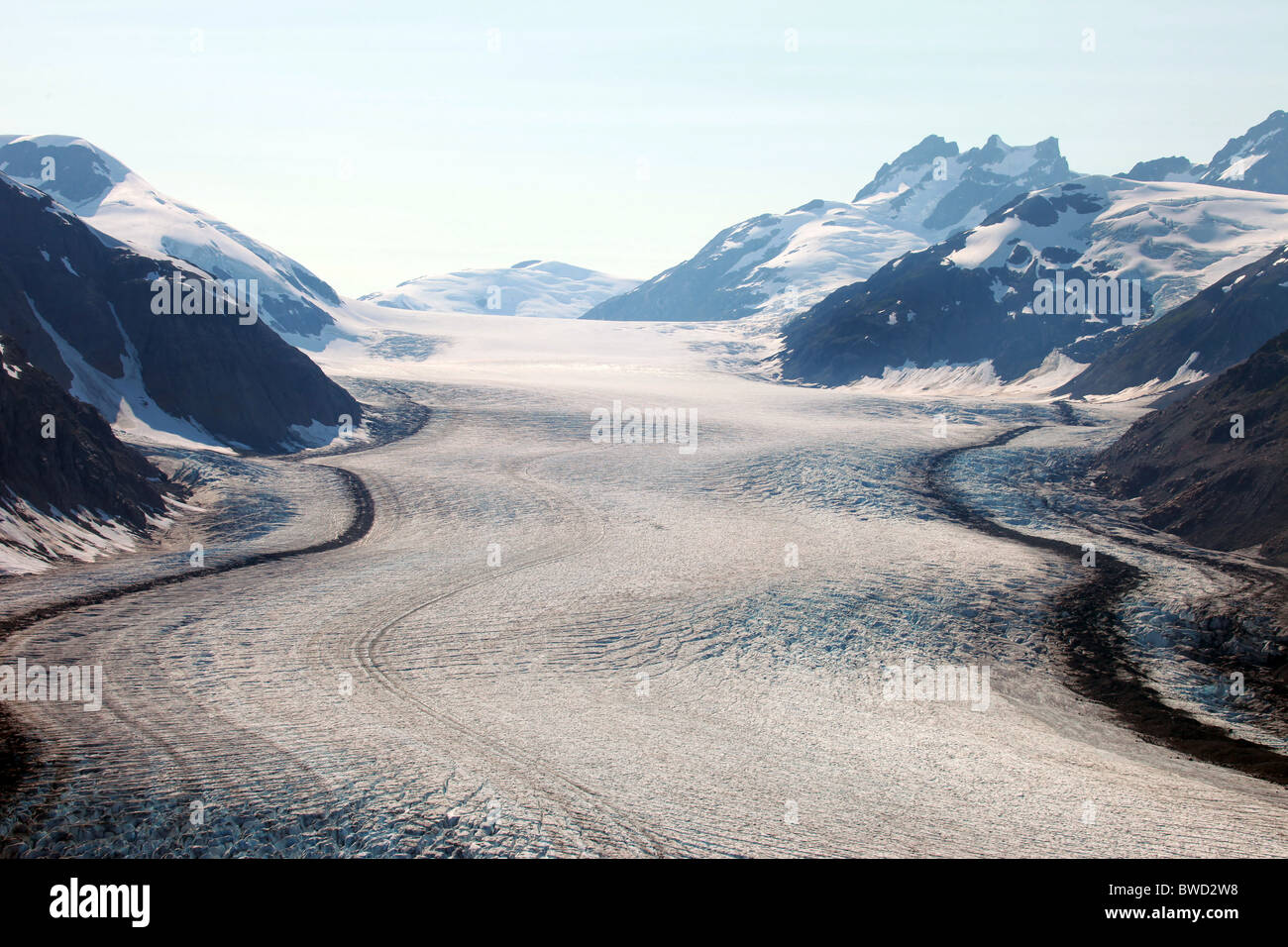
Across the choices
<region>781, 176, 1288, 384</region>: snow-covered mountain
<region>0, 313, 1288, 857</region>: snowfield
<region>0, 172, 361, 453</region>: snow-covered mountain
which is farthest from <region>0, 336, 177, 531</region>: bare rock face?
<region>781, 176, 1288, 384</region>: snow-covered mountain

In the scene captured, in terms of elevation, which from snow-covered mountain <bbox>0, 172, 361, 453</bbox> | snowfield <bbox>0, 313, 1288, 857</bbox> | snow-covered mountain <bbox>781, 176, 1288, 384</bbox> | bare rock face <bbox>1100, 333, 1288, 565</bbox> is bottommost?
snowfield <bbox>0, 313, 1288, 857</bbox>

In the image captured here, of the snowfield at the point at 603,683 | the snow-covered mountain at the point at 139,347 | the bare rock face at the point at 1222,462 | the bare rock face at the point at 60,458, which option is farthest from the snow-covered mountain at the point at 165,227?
the bare rock face at the point at 1222,462

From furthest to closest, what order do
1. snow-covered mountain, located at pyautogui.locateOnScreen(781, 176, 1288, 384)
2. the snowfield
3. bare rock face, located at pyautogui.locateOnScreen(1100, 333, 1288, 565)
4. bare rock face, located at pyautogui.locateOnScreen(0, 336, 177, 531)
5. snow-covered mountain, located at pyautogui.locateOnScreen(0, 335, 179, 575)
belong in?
snow-covered mountain, located at pyautogui.locateOnScreen(781, 176, 1288, 384) < bare rock face, located at pyautogui.locateOnScreen(1100, 333, 1288, 565) < bare rock face, located at pyautogui.locateOnScreen(0, 336, 177, 531) < snow-covered mountain, located at pyautogui.locateOnScreen(0, 335, 179, 575) < the snowfield

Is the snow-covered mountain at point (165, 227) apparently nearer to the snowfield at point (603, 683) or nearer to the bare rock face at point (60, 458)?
the bare rock face at point (60, 458)

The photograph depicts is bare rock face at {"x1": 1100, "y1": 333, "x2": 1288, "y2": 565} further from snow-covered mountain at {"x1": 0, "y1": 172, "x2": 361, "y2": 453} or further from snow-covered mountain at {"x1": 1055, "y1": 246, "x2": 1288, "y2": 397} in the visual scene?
snow-covered mountain at {"x1": 0, "y1": 172, "x2": 361, "y2": 453}

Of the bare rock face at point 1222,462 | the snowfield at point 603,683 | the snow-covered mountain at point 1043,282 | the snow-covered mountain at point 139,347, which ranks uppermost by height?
the snow-covered mountain at point 1043,282

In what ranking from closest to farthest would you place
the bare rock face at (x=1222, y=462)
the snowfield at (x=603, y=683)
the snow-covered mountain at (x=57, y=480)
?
the snowfield at (x=603, y=683) → the snow-covered mountain at (x=57, y=480) → the bare rock face at (x=1222, y=462)

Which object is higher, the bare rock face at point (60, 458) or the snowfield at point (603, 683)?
the bare rock face at point (60, 458)
